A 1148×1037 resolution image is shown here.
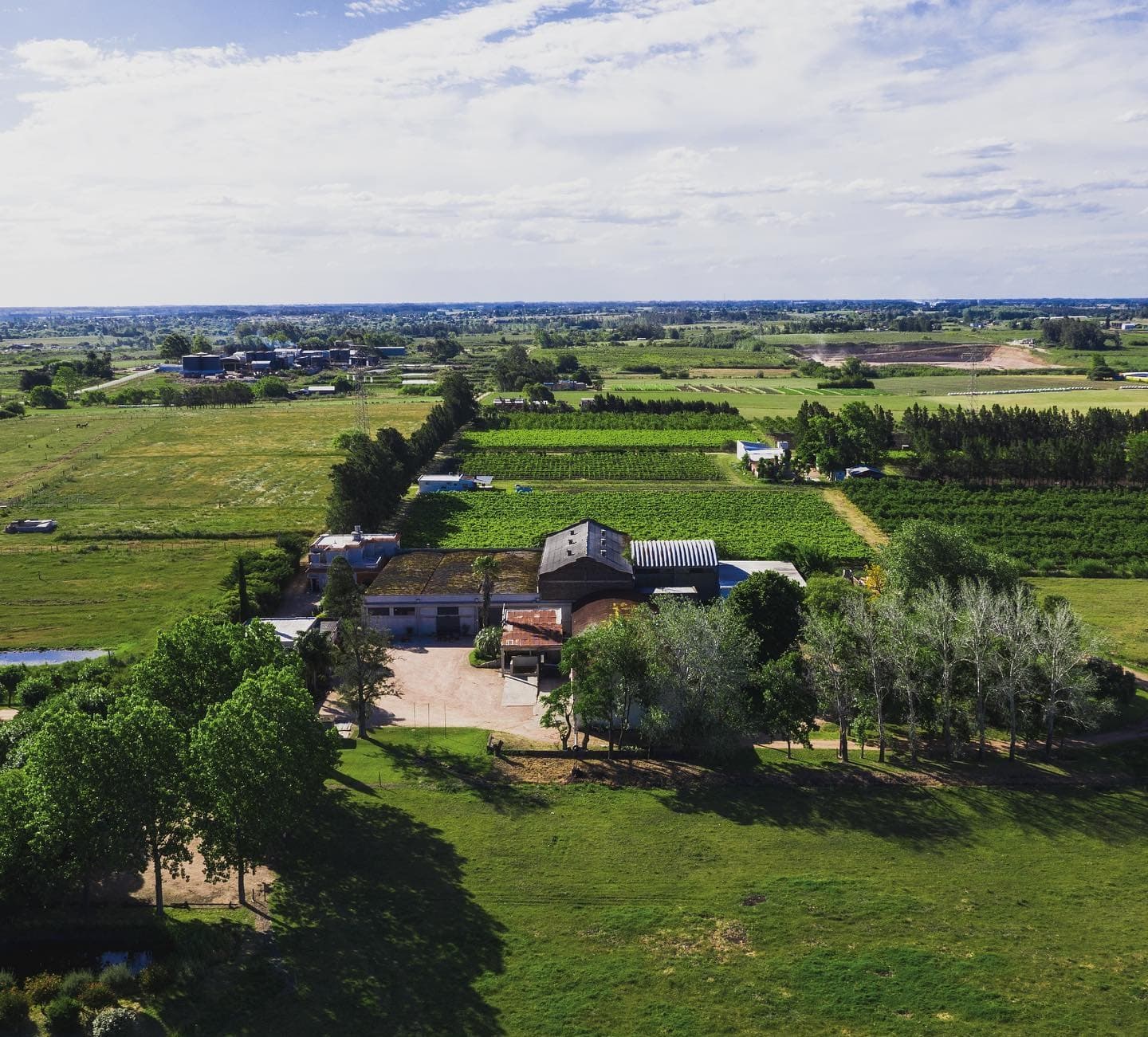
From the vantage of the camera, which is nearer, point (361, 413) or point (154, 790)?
point (154, 790)

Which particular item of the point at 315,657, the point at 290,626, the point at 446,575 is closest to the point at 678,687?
the point at 315,657

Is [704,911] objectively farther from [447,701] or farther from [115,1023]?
[447,701]

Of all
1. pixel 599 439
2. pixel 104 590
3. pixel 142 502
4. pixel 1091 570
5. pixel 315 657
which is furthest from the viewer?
pixel 599 439

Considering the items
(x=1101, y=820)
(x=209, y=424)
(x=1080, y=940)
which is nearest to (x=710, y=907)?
(x=1080, y=940)

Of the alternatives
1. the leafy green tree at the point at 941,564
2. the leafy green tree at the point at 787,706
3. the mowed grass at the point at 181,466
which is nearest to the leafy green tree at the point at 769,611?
the leafy green tree at the point at 787,706

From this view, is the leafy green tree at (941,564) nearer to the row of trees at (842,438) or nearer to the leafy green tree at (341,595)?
the leafy green tree at (341,595)

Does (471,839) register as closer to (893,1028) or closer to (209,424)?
(893,1028)
